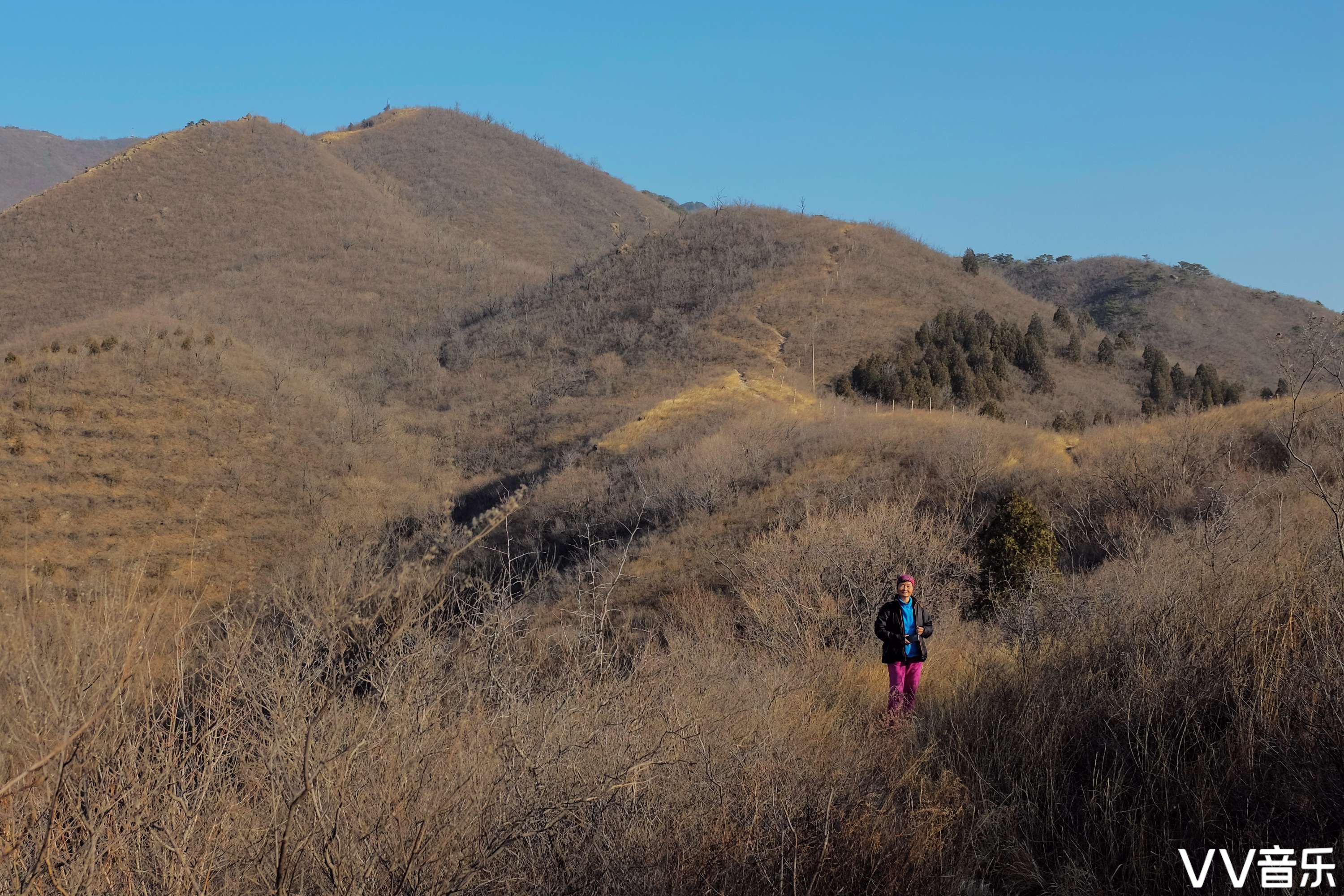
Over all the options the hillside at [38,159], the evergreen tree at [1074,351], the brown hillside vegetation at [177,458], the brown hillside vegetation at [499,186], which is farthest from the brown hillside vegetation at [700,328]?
the hillside at [38,159]

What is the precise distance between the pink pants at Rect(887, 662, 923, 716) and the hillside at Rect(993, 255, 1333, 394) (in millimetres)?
43860

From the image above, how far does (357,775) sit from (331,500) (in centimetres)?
2652

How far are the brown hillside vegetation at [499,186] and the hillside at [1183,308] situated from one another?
131 ft

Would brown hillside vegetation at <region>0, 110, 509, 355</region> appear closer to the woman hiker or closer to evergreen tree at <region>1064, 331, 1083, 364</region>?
evergreen tree at <region>1064, 331, 1083, 364</region>

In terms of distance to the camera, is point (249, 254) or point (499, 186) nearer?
point (249, 254)

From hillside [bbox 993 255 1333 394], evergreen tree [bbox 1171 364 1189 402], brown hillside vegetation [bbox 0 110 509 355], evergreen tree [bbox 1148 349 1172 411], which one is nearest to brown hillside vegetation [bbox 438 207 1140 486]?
evergreen tree [bbox 1148 349 1172 411]

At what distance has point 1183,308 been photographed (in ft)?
208

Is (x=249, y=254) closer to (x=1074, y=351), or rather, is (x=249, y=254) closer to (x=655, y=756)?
(x=1074, y=351)

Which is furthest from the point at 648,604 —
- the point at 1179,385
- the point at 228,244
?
the point at 228,244

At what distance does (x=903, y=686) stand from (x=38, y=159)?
19337 cm

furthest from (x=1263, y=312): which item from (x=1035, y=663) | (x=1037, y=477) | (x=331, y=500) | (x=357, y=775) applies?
(x=357, y=775)

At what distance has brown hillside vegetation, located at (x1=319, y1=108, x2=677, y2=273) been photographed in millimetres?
78000

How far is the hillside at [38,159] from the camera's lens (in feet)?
441

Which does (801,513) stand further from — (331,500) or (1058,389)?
(1058,389)
